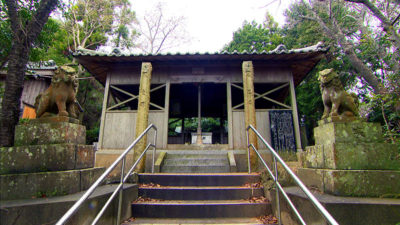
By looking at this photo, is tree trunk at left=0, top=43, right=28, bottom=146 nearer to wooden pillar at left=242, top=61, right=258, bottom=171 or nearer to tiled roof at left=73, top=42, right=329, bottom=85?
tiled roof at left=73, top=42, right=329, bottom=85

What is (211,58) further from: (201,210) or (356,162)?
(356,162)

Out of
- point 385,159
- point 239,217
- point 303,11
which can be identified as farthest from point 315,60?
point 303,11

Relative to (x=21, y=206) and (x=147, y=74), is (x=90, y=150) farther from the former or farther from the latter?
(x=147, y=74)

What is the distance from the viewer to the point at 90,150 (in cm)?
291

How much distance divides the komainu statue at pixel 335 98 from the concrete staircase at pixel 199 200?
1740 mm

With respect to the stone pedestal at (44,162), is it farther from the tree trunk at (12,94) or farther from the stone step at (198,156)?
the stone step at (198,156)

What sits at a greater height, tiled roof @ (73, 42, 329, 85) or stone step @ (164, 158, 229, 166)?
tiled roof @ (73, 42, 329, 85)

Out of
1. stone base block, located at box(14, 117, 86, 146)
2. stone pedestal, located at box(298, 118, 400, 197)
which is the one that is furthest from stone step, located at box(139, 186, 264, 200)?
stone base block, located at box(14, 117, 86, 146)

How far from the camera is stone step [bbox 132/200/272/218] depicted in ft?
10.00

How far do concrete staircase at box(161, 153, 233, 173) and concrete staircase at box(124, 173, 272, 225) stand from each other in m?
1.14

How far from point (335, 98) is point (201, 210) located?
2.58 metres

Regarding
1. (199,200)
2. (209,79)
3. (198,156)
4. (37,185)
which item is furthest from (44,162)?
(209,79)

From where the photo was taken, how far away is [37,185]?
218cm

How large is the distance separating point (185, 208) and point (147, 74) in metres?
4.05
